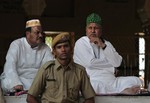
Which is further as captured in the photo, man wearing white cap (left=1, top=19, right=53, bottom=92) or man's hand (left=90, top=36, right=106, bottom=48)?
man's hand (left=90, top=36, right=106, bottom=48)

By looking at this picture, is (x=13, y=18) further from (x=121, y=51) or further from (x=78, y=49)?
(x=78, y=49)

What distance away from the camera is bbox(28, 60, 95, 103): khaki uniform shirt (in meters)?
4.32

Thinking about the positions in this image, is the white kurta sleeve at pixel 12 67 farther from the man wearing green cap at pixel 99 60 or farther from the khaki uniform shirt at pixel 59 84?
the khaki uniform shirt at pixel 59 84

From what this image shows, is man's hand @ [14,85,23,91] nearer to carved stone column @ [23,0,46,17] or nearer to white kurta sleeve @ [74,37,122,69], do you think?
white kurta sleeve @ [74,37,122,69]

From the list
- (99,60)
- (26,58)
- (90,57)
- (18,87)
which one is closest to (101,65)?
(99,60)

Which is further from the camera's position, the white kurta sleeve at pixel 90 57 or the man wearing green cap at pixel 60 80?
the white kurta sleeve at pixel 90 57

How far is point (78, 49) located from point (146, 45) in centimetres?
849

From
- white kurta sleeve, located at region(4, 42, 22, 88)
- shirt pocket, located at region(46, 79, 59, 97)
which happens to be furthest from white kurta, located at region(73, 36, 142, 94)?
shirt pocket, located at region(46, 79, 59, 97)

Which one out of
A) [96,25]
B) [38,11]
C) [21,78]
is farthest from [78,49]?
[38,11]

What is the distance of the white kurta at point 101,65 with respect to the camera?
5.47 metres

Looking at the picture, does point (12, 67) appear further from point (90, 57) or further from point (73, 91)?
point (73, 91)

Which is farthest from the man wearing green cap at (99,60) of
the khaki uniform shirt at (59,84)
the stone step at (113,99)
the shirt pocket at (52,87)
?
the shirt pocket at (52,87)

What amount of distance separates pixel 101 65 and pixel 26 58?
3.00 feet

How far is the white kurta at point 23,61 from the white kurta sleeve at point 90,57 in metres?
0.36
